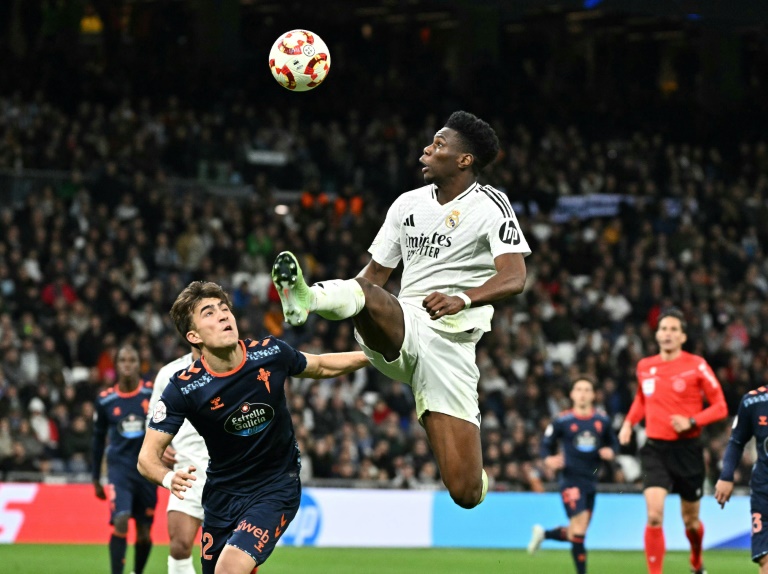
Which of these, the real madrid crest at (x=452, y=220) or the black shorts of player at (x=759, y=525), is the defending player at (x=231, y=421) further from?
the black shorts of player at (x=759, y=525)

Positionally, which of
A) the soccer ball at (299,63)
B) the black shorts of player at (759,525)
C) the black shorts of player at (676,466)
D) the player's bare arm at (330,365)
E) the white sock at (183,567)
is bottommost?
the black shorts of player at (676,466)

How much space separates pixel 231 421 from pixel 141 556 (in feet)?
14.8

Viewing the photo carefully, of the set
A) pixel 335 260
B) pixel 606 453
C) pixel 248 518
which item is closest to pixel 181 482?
pixel 248 518

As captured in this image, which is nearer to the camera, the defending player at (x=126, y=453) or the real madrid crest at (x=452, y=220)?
the real madrid crest at (x=452, y=220)

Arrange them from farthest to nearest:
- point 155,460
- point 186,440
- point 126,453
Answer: point 126,453
point 186,440
point 155,460

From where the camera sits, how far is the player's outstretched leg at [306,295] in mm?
6652

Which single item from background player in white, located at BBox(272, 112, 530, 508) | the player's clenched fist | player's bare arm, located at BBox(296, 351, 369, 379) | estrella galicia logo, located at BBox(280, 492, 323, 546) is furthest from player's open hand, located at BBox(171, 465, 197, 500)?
estrella galicia logo, located at BBox(280, 492, 323, 546)

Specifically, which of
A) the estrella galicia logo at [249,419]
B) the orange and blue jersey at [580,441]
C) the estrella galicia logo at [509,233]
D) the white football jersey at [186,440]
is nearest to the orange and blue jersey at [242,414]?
the estrella galicia logo at [249,419]

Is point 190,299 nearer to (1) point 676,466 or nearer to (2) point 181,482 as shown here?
(2) point 181,482

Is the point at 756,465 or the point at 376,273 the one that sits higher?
the point at 376,273

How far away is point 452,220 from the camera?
7.98m

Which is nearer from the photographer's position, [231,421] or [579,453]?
[231,421]

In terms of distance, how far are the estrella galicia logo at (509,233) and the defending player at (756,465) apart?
273 centimetres

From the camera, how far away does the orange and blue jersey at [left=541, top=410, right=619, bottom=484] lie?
13.5 m
